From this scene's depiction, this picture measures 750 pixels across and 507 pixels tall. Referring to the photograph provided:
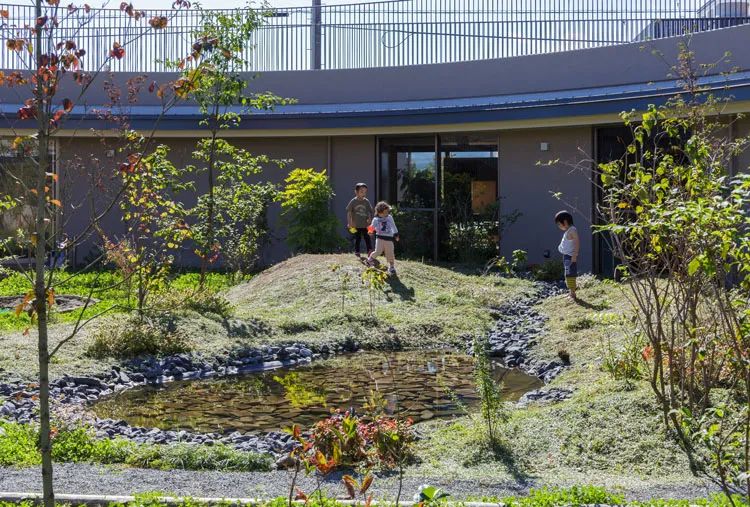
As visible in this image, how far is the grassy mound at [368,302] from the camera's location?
1362 centimetres

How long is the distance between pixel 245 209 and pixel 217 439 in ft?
34.7

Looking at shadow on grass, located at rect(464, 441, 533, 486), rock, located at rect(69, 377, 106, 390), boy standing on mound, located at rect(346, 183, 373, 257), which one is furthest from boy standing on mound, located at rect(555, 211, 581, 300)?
shadow on grass, located at rect(464, 441, 533, 486)

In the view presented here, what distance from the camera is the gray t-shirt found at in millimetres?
17844

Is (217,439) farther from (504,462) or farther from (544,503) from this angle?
(544,503)

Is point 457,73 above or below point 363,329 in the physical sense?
above

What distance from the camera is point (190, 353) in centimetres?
1220

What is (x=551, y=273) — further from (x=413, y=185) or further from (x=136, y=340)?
(x=136, y=340)

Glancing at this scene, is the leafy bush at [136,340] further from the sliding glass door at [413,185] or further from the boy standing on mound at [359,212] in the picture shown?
the sliding glass door at [413,185]

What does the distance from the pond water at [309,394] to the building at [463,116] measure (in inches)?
309

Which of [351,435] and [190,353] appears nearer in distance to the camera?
[351,435]

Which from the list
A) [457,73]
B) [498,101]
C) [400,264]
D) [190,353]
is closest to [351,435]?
[190,353]

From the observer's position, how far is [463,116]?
19922 millimetres

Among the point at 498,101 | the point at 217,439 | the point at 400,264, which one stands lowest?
the point at 217,439

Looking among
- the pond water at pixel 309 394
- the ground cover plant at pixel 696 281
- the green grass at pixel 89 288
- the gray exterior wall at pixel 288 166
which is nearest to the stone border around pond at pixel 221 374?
the pond water at pixel 309 394
